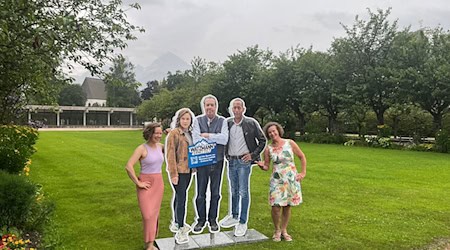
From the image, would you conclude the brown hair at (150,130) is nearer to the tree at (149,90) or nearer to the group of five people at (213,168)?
the group of five people at (213,168)

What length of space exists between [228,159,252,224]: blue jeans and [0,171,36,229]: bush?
2.56m

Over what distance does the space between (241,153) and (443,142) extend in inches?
633

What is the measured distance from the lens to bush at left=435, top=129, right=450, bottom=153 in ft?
58.4

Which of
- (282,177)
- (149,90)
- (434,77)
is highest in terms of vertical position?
(149,90)

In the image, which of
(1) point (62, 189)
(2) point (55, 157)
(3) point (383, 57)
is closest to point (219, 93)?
(3) point (383, 57)

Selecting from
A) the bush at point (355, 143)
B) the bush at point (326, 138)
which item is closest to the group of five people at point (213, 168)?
the bush at point (355, 143)

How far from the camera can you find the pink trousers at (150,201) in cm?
449

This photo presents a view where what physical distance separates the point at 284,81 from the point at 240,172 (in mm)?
23510

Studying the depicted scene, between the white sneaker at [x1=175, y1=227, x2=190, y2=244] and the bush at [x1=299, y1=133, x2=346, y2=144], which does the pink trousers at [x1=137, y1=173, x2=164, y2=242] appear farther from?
the bush at [x1=299, y1=133, x2=346, y2=144]

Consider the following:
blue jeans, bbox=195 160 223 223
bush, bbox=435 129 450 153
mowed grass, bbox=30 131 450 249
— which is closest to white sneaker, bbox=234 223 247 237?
mowed grass, bbox=30 131 450 249

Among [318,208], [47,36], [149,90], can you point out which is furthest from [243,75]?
[149,90]

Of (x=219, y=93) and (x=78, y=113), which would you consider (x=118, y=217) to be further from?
(x=78, y=113)

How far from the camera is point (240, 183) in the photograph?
16.8ft

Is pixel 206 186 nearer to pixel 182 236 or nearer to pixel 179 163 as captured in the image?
pixel 179 163
